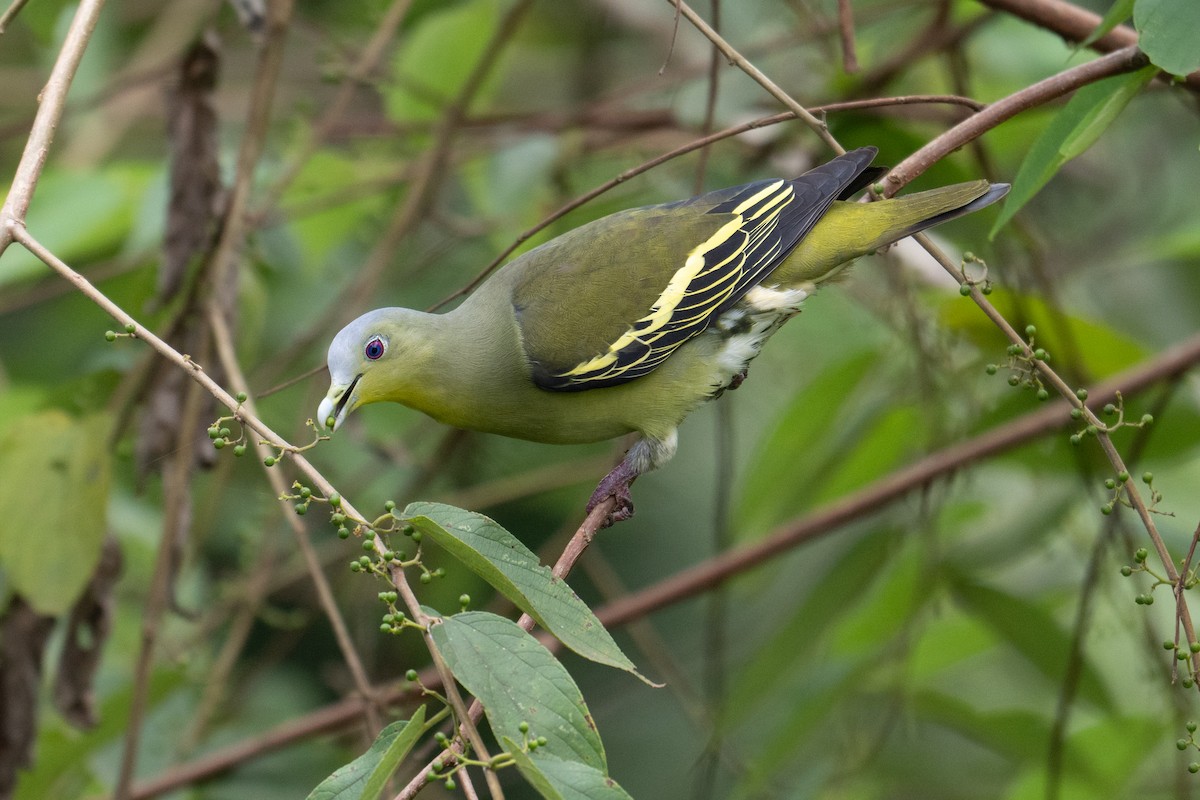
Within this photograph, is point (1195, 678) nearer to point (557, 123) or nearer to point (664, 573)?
point (557, 123)

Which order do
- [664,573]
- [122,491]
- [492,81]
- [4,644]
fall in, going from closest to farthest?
1. [4,644]
2. [122,491]
3. [492,81]
4. [664,573]

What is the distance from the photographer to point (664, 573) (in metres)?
5.37

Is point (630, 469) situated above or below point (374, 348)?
below

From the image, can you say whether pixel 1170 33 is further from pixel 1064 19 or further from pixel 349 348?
pixel 349 348

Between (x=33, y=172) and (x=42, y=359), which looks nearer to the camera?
(x=33, y=172)

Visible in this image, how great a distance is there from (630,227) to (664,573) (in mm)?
2478

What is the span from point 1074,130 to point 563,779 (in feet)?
4.55

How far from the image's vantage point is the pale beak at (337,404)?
2.58 m

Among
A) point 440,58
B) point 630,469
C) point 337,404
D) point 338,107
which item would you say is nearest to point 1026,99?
Answer: point 630,469

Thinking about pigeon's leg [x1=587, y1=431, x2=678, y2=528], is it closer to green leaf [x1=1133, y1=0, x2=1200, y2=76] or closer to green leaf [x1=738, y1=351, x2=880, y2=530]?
green leaf [x1=738, y1=351, x2=880, y2=530]

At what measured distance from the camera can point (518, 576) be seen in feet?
5.51

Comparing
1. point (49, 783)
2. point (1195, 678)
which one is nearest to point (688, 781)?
point (49, 783)

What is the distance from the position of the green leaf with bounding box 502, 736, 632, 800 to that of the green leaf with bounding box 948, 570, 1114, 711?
223 centimetres

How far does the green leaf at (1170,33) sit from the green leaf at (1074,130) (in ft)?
0.53
